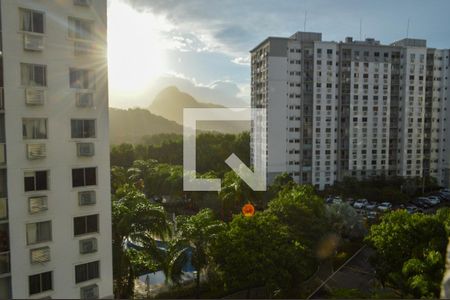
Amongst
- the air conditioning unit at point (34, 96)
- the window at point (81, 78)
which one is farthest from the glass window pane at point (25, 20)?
the air conditioning unit at point (34, 96)

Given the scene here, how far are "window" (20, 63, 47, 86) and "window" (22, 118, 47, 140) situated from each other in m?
0.79

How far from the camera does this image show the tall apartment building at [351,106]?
29.9 meters

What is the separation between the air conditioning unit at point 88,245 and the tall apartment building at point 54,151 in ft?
0.07

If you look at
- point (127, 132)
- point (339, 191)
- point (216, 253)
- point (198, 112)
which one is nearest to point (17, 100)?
point (216, 253)

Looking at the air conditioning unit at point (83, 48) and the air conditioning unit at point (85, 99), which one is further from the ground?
the air conditioning unit at point (83, 48)

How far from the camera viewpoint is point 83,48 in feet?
28.2

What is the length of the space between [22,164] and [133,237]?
3281mm

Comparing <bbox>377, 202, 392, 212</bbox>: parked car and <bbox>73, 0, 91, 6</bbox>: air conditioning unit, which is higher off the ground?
<bbox>73, 0, 91, 6</bbox>: air conditioning unit

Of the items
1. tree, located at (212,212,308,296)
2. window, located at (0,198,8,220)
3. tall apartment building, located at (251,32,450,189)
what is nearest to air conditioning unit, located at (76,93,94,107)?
window, located at (0,198,8,220)

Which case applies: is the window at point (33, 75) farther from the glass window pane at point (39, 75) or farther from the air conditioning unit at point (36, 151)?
the air conditioning unit at point (36, 151)

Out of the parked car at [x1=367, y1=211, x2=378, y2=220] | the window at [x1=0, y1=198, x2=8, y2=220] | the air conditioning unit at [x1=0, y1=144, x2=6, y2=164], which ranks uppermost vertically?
the air conditioning unit at [x1=0, y1=144, x2=6, y2=164]

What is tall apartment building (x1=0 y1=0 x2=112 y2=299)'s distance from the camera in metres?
7.78

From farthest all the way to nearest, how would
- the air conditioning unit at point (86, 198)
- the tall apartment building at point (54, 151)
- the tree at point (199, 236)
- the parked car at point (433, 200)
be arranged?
1. the parked car at point (433, 200)
2. the tree at point (199, 236)
3. the air conditioning unit at point (86, 198)
4. the tall apartment building at point (54, 151)

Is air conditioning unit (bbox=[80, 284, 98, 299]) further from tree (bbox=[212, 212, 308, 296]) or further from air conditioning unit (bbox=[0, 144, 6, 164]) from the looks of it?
air conditioning unit (bbox=[0, 144, 6, 164])
